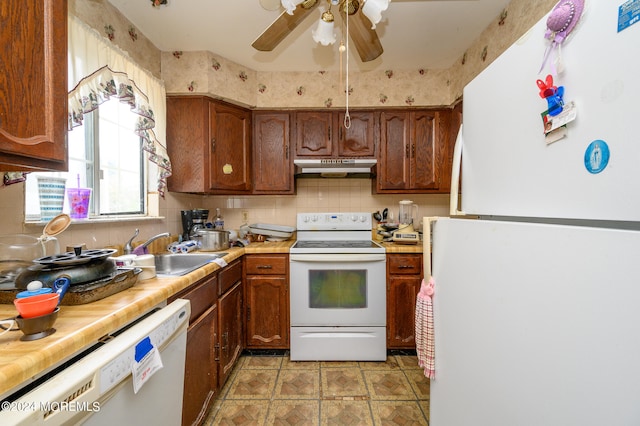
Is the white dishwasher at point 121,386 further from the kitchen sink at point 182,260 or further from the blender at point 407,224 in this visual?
the blender at point 407,224

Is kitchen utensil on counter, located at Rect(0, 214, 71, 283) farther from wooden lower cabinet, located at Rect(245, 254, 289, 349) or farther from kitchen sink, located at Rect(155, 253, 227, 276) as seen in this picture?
wooden lower cabinet, located at Rect(245, 254, 289, 349)

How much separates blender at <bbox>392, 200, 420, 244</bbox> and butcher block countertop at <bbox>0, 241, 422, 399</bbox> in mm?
A: 1626

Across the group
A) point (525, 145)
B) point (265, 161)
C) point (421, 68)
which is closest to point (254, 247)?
point (265, 161)

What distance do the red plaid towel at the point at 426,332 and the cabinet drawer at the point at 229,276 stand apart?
1154mm

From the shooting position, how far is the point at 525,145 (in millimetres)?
654

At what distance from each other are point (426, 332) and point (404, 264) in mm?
957

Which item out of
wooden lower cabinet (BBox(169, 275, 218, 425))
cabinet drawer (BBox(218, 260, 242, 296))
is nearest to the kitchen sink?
cabinet drawer (BBox(218, 260, 242, 296))

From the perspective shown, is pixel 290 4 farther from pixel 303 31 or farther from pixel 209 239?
pixel 209 239

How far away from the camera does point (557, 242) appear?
53 cm

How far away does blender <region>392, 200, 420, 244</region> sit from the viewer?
2150 mm

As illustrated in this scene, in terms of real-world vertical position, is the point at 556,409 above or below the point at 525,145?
below

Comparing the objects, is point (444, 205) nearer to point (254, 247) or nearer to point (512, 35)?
point (512, 35)

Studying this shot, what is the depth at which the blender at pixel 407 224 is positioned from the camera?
2.15 m

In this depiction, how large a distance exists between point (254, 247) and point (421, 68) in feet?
6.96
